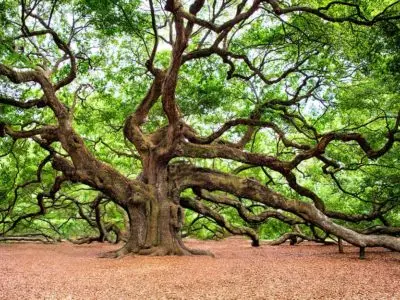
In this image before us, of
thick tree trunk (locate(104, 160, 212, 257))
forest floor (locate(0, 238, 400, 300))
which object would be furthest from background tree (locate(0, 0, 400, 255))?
forest floor (locate(0, 238, 400, 300))

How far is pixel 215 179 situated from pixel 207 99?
3.20 metres

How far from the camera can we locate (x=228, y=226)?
12.6 metres

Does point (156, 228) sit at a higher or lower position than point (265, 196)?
lower

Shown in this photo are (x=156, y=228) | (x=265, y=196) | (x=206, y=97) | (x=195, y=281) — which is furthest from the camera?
(x=206, y=97)

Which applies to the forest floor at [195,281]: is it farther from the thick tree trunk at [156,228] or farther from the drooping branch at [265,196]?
the thick tree trunk at [156,228]

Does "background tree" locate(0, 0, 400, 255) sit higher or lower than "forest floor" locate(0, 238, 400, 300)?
higher

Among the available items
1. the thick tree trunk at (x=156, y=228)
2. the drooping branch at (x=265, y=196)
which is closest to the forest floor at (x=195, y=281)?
the drooping branch at (x=265, y=196)

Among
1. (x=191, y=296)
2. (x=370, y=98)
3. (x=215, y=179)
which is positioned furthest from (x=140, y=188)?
(x=370, y=98)

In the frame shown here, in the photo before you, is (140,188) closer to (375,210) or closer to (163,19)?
(163,19)

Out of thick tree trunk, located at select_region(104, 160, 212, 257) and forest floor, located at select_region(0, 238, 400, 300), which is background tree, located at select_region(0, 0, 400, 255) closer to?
thick tree trunk, located at select_region(104, 160, 212, 257)

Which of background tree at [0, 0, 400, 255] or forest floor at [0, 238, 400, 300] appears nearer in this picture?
forest floor at [0, 238, 400, 300]

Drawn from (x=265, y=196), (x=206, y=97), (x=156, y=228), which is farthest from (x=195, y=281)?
(x=206, y=97)

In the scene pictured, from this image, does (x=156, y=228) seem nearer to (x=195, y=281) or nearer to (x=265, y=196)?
(x=265, y=196)

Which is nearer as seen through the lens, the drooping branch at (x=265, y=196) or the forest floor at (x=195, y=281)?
the forest floor at (x=195, y=281)
